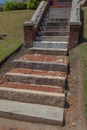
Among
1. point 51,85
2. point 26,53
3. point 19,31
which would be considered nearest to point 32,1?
point 19,31

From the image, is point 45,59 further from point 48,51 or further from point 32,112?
point 32,112

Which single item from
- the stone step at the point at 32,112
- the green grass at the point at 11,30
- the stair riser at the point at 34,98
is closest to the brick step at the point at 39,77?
the stair riser at the point at 34,98

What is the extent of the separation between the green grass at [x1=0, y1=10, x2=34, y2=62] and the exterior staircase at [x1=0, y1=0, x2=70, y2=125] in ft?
2.70

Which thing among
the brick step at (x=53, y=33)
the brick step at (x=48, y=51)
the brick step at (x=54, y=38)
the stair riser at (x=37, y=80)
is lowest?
the stair riser at (x=37, y=80)

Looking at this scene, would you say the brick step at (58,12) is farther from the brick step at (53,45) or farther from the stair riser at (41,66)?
the stair riser at (41,66)

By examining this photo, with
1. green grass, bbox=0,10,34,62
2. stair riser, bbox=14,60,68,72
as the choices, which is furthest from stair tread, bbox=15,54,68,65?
green grass, bbox=0,10,34,62

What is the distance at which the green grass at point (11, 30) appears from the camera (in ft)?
29.2

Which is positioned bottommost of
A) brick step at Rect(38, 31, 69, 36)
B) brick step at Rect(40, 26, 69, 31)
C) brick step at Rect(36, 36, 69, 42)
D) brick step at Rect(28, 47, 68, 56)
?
brick step at Rect(28, 47, 68, 56)

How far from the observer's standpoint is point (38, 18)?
10.8 m

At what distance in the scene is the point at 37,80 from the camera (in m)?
6.42

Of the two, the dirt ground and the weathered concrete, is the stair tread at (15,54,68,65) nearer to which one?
the dirt ground

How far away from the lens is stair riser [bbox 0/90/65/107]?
18.0 feet

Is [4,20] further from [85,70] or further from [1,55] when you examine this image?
[85,70]

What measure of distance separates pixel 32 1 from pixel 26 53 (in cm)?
834
